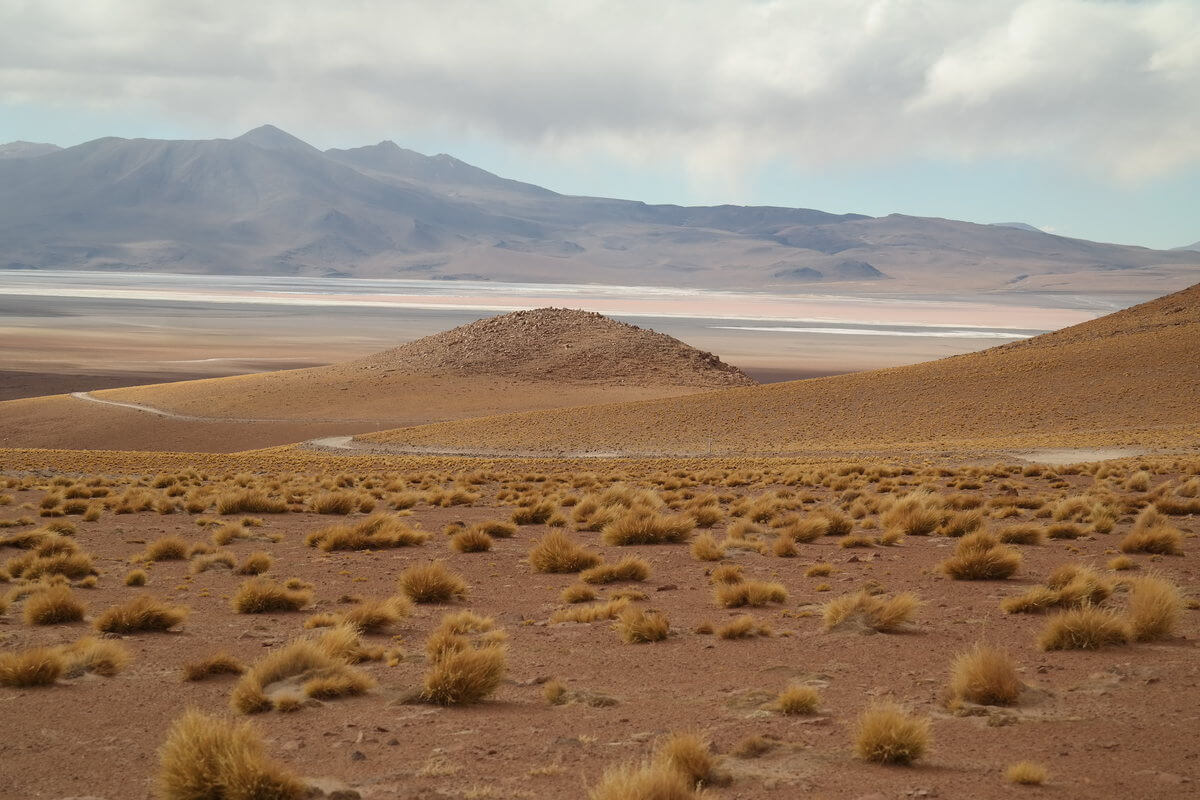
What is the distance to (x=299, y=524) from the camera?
55.0ft

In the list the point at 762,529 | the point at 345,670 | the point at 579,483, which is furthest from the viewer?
the point at 579,483

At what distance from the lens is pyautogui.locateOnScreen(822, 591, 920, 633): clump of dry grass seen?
9023 millimetres

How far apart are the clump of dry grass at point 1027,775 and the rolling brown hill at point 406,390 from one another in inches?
1681

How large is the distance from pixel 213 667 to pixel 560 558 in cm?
499

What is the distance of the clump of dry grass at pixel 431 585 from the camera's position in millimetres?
10672

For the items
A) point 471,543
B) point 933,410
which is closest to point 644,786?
point 471,543

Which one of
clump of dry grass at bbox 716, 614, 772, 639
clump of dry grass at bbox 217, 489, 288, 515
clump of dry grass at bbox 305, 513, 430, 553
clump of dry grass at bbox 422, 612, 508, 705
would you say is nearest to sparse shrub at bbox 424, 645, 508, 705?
clump of dry grass at bbox 422, 612, 508, 705

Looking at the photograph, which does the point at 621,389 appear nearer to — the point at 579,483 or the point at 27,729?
the point at 579,483

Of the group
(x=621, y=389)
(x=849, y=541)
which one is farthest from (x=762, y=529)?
(x=621, y=389)

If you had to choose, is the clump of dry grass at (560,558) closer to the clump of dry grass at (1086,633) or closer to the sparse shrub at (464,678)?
the sparse shrub at (464,678)

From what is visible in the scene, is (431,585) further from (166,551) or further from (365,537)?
(166,551)

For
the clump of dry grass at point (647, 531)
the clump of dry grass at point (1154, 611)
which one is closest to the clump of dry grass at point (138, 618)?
the clump of dry grass at point (647, 531)

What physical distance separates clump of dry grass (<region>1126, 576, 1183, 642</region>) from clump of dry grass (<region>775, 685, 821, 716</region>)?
2.90 metres

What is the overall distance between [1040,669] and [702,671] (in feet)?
7.73
